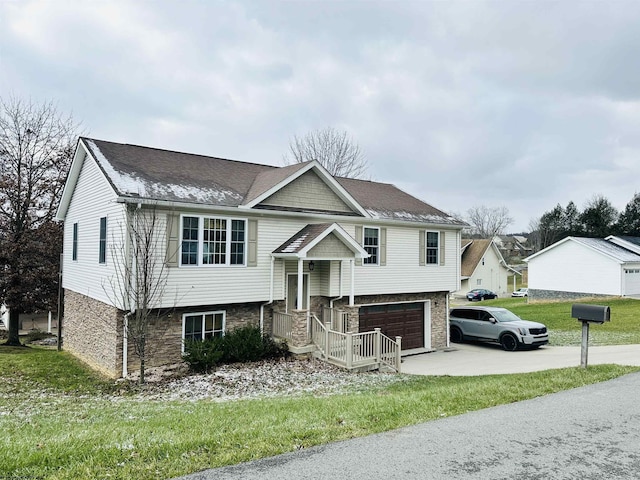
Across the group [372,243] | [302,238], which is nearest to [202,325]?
[302,238]

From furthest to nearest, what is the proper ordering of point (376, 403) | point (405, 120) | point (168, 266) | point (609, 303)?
point (609, 303) < point (405, 120) < point (168, 266) < point (376, 403)

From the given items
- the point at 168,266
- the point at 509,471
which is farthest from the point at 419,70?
the point at 509,471

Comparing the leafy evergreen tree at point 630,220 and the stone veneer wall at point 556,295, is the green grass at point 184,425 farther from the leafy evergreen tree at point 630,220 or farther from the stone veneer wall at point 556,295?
the leafy evergreen tree at point 630,220

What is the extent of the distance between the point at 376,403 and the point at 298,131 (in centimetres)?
2872

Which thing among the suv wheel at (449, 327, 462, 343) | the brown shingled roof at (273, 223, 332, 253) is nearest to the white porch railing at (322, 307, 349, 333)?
the brown shingled roof at (273, 223, 332, 253)

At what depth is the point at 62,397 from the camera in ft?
33.1

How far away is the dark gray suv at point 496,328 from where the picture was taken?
1720cm

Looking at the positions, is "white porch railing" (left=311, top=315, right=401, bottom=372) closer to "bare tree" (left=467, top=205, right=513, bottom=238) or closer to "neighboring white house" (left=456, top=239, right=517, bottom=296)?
"neighboring white house" (left=456, top=239, right=517, bottom=296)

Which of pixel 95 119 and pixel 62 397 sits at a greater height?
pixel 95 119

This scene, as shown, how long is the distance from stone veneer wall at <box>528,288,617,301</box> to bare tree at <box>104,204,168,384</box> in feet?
110

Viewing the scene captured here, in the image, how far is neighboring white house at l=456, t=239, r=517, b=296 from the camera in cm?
4591

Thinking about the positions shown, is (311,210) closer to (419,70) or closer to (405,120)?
(419,70)

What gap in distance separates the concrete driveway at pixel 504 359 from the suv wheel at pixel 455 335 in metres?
1.27

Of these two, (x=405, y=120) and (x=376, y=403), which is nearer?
(x=376, y=403)
